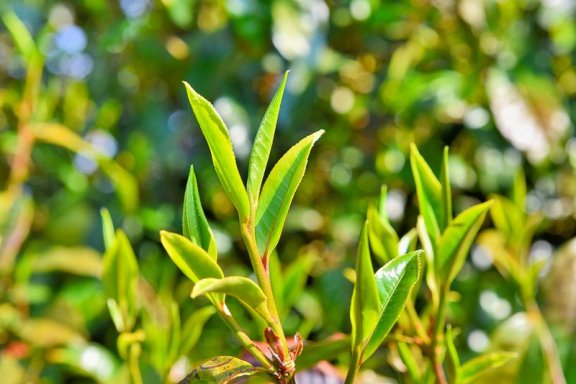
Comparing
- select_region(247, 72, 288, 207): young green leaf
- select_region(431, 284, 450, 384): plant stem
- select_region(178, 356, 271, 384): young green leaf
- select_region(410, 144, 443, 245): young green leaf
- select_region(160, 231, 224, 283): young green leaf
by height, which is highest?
select_region(247, 72, 288, 207): young green leaf

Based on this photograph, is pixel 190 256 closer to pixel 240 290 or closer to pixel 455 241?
pixel 240 290

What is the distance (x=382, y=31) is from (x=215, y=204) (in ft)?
1.38

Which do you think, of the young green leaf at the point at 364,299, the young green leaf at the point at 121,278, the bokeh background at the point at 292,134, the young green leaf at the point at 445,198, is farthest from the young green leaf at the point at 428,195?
the bokeh background at the point at 292,134

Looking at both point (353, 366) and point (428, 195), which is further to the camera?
point (428, 195)

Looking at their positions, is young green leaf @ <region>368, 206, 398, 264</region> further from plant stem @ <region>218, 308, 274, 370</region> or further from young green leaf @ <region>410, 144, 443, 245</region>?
plant stem @ <region>218, 308, 274, 370</region>

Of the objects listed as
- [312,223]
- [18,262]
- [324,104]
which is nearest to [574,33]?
[324,104]

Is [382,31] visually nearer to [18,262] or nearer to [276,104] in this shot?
[18,262]

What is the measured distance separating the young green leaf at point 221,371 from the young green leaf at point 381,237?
0.16 meters

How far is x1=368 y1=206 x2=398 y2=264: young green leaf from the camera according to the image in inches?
21.3

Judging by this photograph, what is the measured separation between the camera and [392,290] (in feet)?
1.41

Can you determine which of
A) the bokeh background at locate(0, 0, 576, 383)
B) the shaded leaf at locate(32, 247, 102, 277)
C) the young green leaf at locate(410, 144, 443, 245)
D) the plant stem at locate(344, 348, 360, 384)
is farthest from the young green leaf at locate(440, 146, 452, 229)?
the shaded leaf at locate(32, 247, 102, 277)

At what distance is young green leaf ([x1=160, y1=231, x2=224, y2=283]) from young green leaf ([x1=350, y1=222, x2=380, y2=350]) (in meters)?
0.08

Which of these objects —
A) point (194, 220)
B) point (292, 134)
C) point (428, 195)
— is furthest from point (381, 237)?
point (292, 134)

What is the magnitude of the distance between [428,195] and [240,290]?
0.20m
